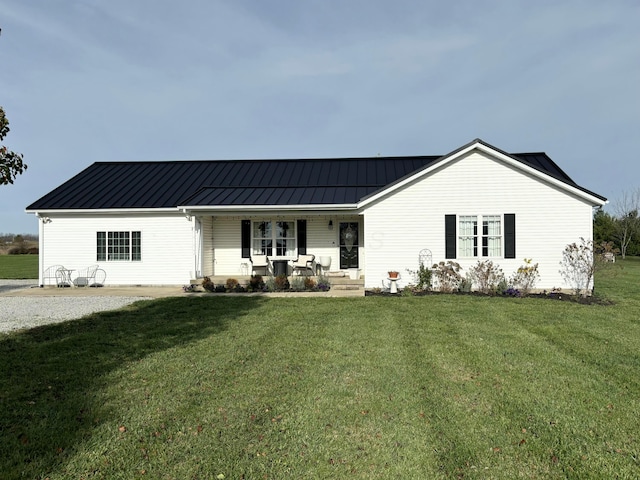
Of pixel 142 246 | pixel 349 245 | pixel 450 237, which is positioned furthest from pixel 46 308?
pixel 450 237

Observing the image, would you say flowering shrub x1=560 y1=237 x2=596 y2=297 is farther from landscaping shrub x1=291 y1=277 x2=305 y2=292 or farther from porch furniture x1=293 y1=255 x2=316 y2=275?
porch furniture x1=293 y1=255 x2=316 y2=275

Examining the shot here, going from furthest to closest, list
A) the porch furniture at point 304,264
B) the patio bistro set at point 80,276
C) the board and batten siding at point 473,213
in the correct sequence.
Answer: the patio bistro set at point 80,276, the porch furniture at point 304,264, the board and batten siding at point 473,213

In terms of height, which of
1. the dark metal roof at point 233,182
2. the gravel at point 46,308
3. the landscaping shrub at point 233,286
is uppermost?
the dark metal roof at point 233,182

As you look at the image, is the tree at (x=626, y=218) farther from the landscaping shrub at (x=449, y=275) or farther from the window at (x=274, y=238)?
the window at (x=274, y=238)

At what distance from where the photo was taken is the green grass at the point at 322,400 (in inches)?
130

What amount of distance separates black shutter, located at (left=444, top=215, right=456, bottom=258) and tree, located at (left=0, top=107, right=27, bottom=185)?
37.4 feet

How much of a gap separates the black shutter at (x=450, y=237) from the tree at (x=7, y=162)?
37.4 ft

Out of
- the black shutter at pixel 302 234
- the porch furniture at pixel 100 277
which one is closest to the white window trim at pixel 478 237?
the black shutter at pixel 302 234

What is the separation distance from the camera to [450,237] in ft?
44.0

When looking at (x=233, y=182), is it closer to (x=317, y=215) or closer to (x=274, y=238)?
(x=274, y=238)

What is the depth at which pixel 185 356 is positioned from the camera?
246 inches

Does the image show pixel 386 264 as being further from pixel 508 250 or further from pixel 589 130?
pixel 589 130

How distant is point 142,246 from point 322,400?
13230mm

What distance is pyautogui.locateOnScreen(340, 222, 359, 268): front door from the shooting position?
16344 millimetres
